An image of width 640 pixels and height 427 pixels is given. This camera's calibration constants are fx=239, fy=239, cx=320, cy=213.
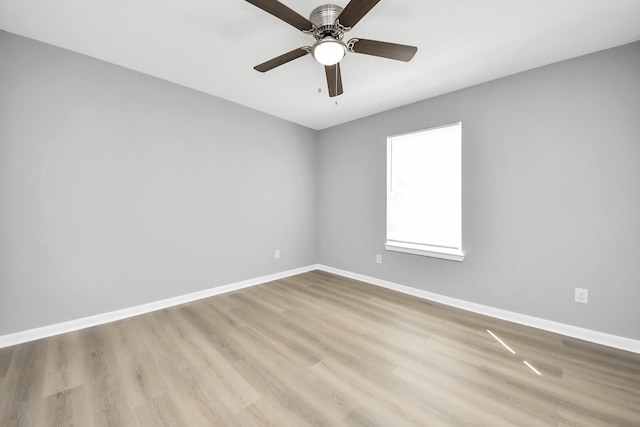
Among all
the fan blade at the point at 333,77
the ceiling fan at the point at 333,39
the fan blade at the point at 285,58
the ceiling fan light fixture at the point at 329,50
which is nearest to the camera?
the ceiling fan at the point at 333,39

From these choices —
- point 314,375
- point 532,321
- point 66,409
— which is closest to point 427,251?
point 532,321

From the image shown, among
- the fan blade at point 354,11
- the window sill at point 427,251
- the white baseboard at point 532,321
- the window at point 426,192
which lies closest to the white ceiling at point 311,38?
the fan blade at point 354,11

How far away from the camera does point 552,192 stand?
2.26 m

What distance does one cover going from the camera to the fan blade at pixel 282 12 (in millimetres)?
1265

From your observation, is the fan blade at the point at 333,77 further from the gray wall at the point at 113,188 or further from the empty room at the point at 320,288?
the gray wall at the point at 113,188

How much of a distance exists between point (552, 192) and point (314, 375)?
8.73ft

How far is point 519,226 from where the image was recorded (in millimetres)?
2422

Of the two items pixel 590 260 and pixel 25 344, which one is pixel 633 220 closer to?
pixel 590 260

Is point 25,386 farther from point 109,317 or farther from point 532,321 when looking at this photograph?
point 532,321

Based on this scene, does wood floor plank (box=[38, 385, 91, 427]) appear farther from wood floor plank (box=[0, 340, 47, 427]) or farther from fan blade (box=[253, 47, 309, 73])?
fan blade (box=[253, 47, 309, 73])

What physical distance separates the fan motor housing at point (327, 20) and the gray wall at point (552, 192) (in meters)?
1.91

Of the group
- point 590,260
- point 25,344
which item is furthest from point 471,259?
point 25,344

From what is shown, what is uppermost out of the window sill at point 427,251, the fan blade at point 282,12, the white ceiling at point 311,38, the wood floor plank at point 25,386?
the white ceiling at point 311,38

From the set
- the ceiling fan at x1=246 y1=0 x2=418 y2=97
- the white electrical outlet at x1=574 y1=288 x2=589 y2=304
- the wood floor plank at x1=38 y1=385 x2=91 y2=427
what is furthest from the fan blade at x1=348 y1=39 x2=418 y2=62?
the wood floor plank at x1=38 y1=385 x2=91 y2=427
